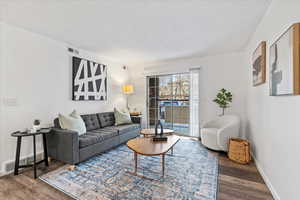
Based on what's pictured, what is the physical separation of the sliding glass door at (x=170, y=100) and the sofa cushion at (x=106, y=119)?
4.84ft

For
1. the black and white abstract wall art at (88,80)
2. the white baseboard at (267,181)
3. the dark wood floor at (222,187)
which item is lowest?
the dark wood floor at (222,187)

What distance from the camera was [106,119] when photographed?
143 inches

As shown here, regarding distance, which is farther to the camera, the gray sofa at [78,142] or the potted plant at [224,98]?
the potted plant at [224,98]

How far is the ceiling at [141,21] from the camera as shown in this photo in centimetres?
175

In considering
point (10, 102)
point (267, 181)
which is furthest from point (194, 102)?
point (10, 102)

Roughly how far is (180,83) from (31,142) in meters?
4.01

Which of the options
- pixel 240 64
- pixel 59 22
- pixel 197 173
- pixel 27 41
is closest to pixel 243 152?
pixel 197 173

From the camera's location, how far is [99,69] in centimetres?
379

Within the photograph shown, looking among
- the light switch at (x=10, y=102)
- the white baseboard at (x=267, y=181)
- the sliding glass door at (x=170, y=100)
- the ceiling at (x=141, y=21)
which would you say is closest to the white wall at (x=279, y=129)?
the white baseboard at (x=267, y=181)

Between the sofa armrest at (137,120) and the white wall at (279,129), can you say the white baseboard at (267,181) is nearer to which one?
the white wall at (279,129)

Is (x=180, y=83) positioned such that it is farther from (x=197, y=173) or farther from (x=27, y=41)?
(x=27, y=41)

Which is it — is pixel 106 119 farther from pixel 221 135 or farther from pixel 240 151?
pixel 240 151

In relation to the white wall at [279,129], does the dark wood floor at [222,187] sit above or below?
below

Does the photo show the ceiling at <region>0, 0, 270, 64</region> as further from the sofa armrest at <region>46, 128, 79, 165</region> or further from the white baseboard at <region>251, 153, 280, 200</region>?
the white baseboard at <region>251, 153, 280, 200</region>
